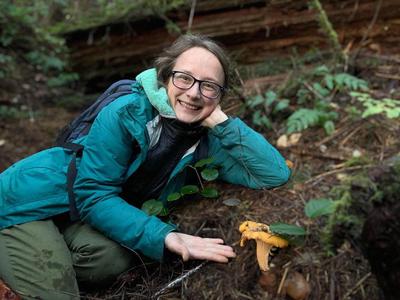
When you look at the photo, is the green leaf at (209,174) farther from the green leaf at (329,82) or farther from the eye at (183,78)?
the green leaf at (329,82)

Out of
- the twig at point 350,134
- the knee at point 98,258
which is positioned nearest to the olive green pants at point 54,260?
the knee at point 98,258

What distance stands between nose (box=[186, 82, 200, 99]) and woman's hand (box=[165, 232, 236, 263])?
780mm

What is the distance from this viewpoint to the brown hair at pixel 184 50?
248 cm

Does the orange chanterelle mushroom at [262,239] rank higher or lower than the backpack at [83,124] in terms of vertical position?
lower

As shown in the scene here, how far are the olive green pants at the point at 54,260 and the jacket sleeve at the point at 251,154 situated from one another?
2.87 feet

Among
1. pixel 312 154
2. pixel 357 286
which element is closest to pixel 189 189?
pixel 357 286

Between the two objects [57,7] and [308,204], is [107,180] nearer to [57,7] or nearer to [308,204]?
[308,204]

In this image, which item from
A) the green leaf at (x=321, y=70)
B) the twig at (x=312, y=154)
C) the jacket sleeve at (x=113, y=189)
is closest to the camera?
the jacket sleeve at (x=113, y=189)

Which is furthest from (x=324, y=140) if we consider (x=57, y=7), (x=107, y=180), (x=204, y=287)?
(x=57, y=7)

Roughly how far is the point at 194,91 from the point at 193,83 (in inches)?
2.1

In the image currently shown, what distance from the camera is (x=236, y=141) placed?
259cm

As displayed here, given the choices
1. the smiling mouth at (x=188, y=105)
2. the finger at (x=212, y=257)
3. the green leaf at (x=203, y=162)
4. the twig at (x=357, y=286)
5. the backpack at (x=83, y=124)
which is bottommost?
the twig at (x=357, y=286)

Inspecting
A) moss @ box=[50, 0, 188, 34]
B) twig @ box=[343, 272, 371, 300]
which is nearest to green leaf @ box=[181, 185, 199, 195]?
twig @ box=[343, 272, 371, 300]

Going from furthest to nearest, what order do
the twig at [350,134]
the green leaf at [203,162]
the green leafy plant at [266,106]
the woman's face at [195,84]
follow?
the green leafy plant at [266,106] < the twig at [350,134] < the green leaf at [203,162] < the woman's face at [195,84]
